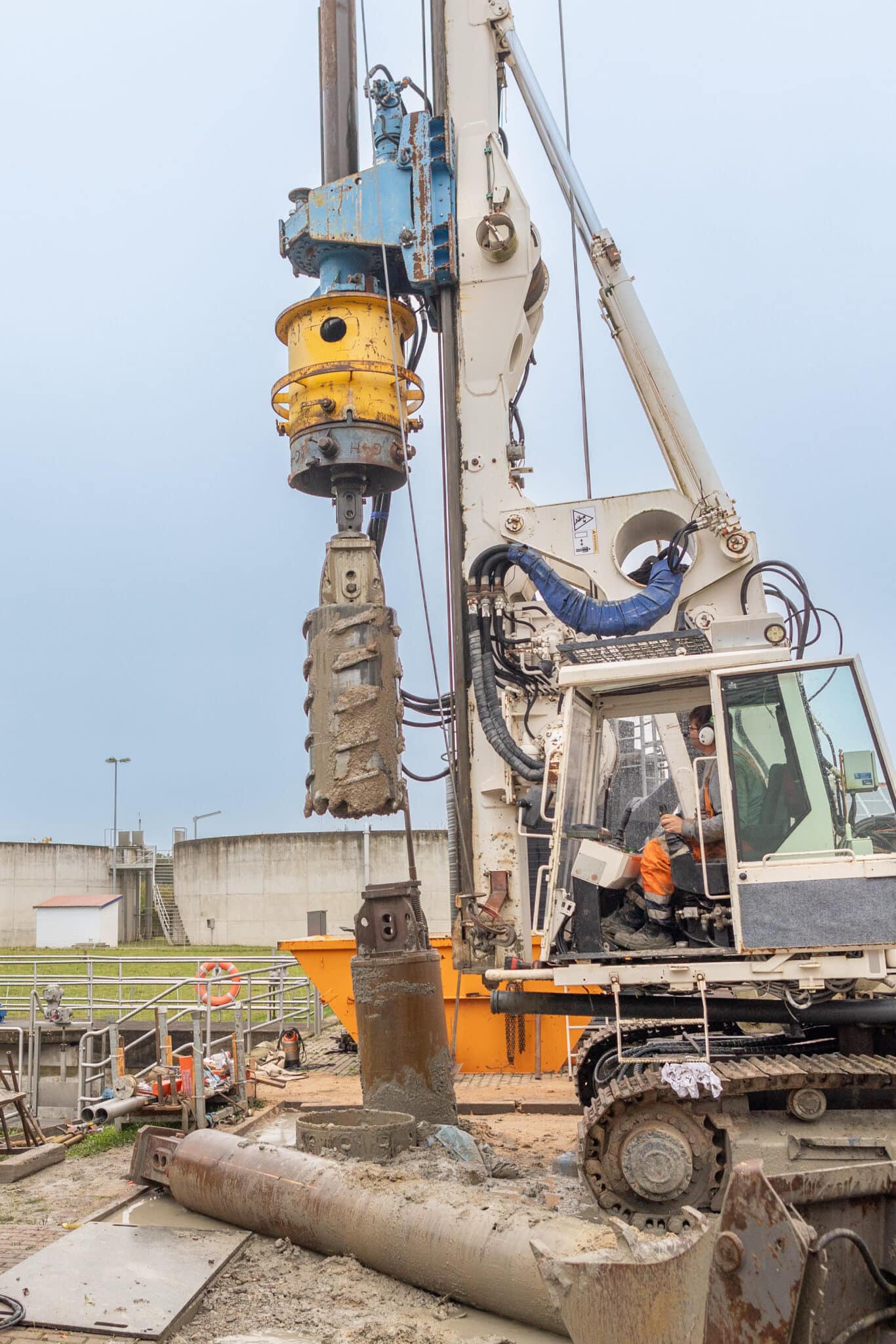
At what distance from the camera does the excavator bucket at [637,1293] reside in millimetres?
3164

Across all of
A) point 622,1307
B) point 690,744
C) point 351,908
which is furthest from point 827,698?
point 351,908

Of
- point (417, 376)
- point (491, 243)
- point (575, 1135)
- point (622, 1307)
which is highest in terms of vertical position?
point (491, 243)

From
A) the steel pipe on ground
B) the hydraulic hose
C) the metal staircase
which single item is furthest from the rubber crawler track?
the metal staircase

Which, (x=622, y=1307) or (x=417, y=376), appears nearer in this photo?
(x=622, y=1307)

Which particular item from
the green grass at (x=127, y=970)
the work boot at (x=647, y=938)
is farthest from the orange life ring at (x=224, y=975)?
the work boot at (x=647, y=938)

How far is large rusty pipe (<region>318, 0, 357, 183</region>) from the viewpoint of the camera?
11.0 metres

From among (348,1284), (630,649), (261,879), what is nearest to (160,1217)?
(348,1284)

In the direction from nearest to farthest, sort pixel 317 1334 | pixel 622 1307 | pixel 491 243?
pixel 622 1307
pixel 317 1334
pixel 491 243

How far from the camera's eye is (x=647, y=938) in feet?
21.2

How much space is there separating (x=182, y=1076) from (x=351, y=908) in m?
30.3

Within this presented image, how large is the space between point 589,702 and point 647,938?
54.9 inches

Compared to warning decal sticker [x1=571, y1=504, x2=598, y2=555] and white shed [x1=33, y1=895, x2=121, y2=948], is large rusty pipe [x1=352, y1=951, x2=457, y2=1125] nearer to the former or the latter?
warning decal sticker [x1=571, y1=504, x2=598, y2=555]

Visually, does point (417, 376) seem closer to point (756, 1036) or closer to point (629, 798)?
point (629, 798)

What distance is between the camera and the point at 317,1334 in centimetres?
498
